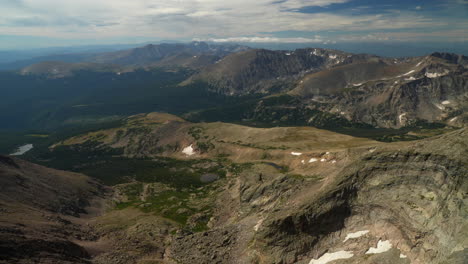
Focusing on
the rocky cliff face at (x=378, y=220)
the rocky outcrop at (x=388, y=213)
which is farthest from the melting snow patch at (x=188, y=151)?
the rocky outcrop at (x=388, y=213)

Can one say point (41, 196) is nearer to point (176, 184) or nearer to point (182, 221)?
point (182, 221)

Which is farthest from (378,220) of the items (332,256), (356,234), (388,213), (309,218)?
(309,218)

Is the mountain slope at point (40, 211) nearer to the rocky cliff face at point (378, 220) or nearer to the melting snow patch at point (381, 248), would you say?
the rocky cliff face at point (378, 220)

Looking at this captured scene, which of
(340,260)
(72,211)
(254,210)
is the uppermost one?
(340,260)

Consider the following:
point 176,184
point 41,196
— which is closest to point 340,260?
point 41,196

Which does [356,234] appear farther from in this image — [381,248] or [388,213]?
[388,213]

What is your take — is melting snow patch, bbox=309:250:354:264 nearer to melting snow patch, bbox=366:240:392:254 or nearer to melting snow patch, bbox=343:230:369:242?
melting snow patch, bbox=343:230:369:242

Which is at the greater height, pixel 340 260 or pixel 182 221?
pixel 340 260
